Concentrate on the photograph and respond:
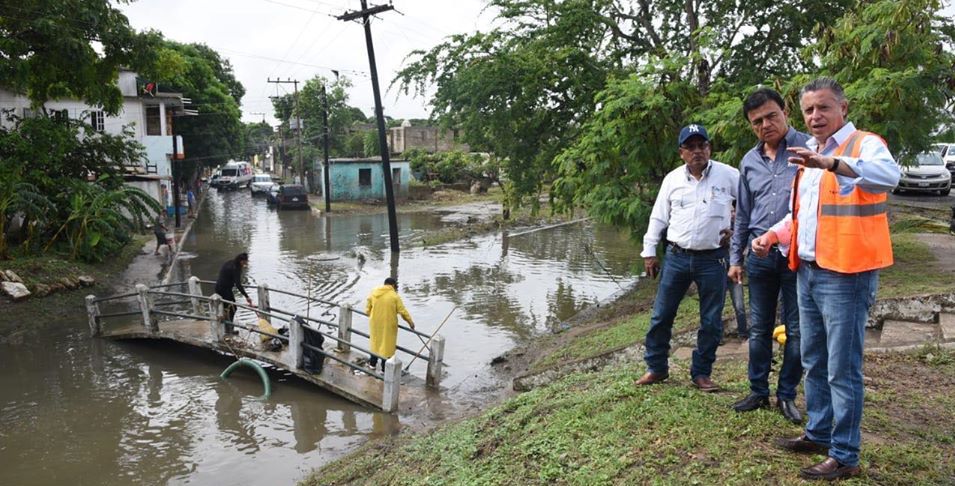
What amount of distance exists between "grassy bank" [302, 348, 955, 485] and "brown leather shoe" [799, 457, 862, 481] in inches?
3.6

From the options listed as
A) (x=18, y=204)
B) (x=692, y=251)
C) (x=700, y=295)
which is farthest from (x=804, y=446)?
(x=18, y=204)

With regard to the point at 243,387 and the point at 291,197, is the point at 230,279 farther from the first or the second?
→ the point at 291,197

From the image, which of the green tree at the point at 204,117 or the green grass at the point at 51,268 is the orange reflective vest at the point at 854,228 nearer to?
the green grass at the point at 51,268

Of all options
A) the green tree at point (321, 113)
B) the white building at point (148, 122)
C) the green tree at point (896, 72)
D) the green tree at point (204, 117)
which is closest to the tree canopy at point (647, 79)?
the green tree at point (896, 72)

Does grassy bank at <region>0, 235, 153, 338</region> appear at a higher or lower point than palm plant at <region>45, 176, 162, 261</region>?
lower

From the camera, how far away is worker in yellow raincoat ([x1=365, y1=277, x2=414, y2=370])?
982 centimetres

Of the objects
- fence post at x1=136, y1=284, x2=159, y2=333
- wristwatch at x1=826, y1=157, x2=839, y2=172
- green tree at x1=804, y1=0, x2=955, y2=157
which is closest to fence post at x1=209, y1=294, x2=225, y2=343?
fence post at x1=136, y1=284, x2=159, y2=333

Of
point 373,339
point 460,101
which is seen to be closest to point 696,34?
point 460,101

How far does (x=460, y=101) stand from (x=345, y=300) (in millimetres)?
5647

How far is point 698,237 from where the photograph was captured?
466 cm

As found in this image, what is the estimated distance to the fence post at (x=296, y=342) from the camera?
9875 mm

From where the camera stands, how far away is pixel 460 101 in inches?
660

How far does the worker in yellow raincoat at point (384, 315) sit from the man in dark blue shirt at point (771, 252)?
6.11 metres

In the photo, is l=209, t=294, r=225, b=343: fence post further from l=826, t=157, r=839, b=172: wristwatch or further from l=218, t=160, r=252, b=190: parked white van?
l=218, t=160, r=252, b=190: parked white van
